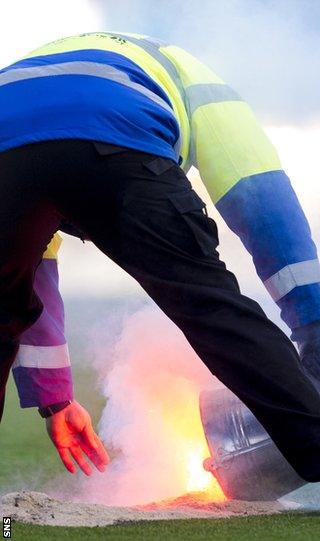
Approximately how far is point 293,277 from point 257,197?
0.22 meters

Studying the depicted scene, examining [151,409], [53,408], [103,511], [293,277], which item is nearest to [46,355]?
[53,408]

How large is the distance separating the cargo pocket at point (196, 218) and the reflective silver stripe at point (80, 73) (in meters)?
0.24

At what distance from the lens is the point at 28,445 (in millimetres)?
4062

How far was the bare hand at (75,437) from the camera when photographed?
10.1 ft

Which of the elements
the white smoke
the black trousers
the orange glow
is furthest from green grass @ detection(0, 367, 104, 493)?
the black trousers

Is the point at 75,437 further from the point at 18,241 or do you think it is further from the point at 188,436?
the point at 18,241

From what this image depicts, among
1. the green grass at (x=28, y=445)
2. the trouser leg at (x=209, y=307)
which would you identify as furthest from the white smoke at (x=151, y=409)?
the trouser leg at (x=209, y=307)

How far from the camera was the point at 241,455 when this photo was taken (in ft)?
9.65

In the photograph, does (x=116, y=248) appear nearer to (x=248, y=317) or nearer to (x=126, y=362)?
(x=248, y=317)

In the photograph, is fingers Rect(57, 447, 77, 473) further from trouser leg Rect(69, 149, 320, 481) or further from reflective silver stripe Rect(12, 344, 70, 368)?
trouser leg Rect(69, 149, 320, 481)

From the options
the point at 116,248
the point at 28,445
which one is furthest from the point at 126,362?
the point at 116,248

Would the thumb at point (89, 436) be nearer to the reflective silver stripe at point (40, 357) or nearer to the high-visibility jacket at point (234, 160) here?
the reflective silver stripe at point (40, 357)

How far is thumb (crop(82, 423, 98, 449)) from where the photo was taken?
3119 mm

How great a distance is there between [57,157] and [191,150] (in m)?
0.51
